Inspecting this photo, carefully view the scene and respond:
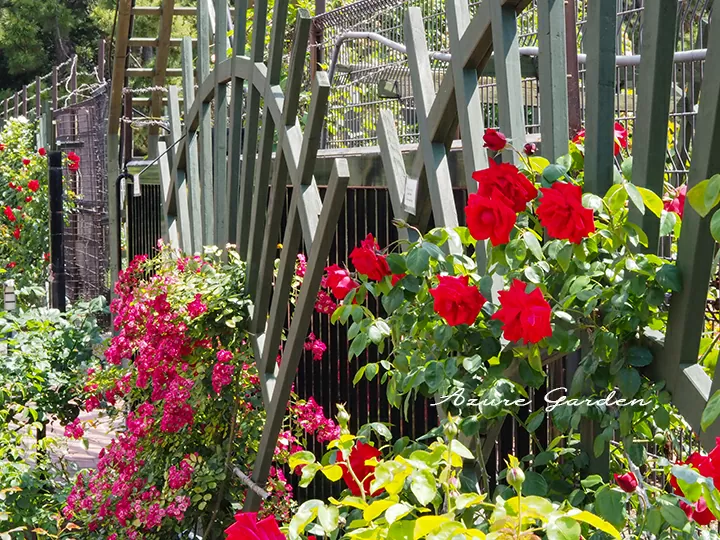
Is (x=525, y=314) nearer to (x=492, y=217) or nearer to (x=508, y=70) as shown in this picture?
(x=492, y=217)

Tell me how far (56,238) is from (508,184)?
6.51 m

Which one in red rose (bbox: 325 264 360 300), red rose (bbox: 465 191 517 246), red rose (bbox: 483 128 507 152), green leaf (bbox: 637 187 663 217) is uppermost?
red rose (bbox: 483 128 507 152)

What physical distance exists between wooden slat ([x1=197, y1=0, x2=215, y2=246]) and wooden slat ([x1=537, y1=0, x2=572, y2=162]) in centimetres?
309

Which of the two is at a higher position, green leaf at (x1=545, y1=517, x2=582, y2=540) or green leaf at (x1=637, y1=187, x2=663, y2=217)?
green leaf at (x1=637, y1=187, x2=663, y2=217)

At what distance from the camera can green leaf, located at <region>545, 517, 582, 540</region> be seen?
1396mm

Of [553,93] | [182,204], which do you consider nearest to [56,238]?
[182,204]

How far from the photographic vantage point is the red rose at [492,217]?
6.41ft

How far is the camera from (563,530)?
1.40m

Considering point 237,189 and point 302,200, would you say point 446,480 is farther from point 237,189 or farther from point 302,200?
point 237,189

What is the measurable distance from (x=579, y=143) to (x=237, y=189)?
8.74ft

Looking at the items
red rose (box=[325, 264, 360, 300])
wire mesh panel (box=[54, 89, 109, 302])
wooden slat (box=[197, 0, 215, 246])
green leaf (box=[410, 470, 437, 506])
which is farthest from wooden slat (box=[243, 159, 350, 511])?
wire mesh panel (box=[54, 89, 109, 302])

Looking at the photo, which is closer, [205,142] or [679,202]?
[679,202]

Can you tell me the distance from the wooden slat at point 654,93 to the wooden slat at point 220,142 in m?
3.13

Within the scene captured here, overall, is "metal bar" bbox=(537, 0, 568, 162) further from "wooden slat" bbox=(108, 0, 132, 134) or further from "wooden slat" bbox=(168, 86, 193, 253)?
"wooden slat" bbox=(108, 0, 132, 134)
